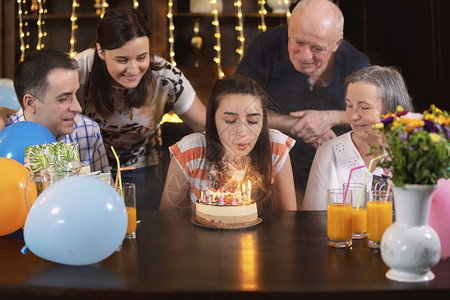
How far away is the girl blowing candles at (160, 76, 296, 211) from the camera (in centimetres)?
229

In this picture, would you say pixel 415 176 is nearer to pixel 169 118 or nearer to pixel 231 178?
pixel 231 178

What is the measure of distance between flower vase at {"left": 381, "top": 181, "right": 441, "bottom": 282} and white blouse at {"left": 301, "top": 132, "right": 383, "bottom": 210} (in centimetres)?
107

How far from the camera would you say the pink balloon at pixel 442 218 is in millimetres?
1238

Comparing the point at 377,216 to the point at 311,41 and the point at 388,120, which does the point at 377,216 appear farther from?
the point at 311,41

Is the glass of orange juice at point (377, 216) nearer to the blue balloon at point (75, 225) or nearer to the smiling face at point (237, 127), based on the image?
the blue balloon at point (75, 225)

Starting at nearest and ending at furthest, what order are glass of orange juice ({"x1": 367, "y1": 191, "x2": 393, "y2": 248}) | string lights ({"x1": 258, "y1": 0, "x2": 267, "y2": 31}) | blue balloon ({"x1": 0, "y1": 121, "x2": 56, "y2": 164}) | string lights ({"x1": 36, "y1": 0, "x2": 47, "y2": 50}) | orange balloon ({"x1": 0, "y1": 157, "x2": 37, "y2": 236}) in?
glass of orange juice ({"x1": 367, "y1": 191, "x2": 393, "y2": 248}) → orange balloon ({"x1": 0, "y1": 157, "x2": 37, "y2": 236}) → blue balloon ({"x1": 0, "y1": 121, "x2": 56, "y2": 164}) → string lights ({"x1": 258, "y1": 0, "x2": 267, "y2": 31}) → string lights ({"x1": 36, "y1": 0, "x2": 47, "y2": 50})

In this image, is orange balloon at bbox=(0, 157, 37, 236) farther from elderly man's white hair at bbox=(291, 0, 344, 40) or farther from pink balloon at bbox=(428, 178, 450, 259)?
elderly man's white hair at bbox=(291, 0, 344, 40)

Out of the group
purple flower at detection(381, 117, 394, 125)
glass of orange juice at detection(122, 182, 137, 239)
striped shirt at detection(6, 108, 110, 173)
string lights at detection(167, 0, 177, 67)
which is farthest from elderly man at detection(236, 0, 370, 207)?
purple flower at detection(381, 117, 394, 125)

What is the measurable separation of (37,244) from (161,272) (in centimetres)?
29

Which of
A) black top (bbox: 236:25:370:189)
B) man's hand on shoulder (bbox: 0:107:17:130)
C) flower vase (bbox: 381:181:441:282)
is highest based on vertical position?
black top (bbox: 236:25:370:189)

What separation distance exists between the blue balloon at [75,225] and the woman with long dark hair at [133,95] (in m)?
1.17

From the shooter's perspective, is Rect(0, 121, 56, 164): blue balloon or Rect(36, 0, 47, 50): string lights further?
Rect(36, 0, 47, 50): string lights

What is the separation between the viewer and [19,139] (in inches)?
70.1

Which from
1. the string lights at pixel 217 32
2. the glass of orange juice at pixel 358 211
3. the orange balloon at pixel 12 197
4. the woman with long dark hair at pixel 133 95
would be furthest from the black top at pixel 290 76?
the orange balloon at pixel 12 197
